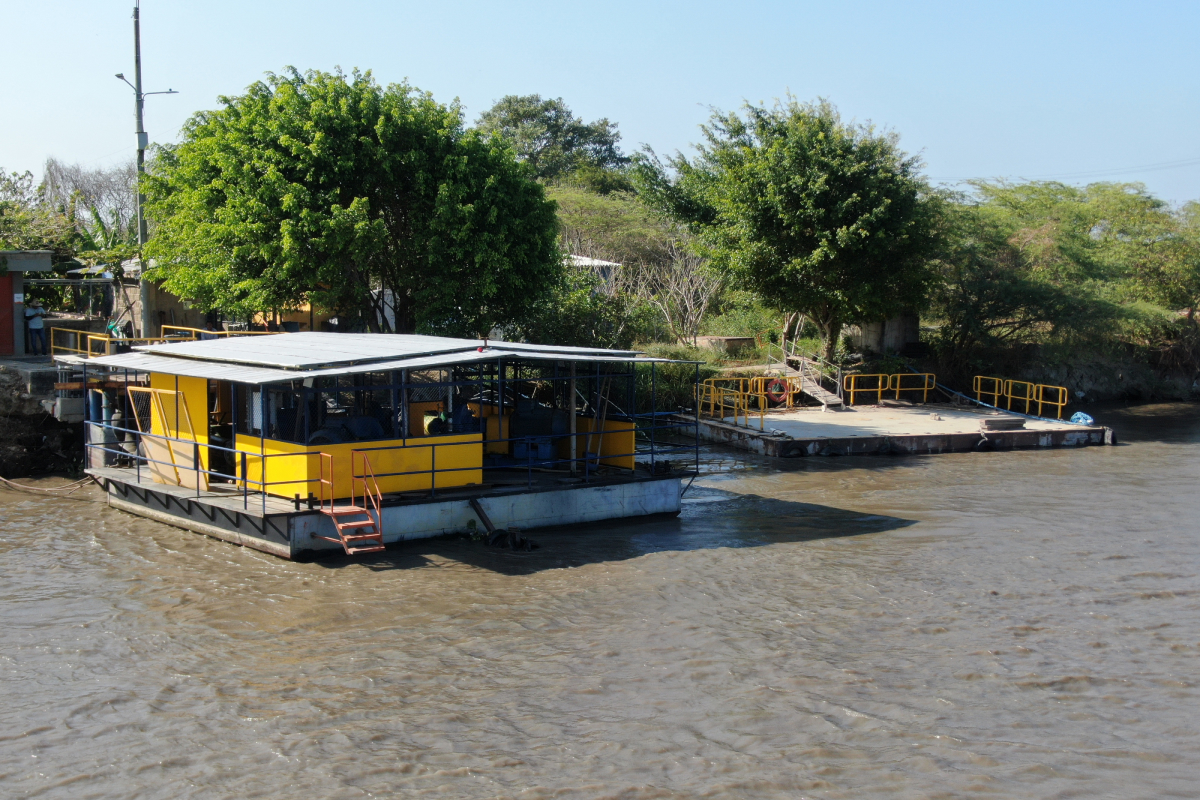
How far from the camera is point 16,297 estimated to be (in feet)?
82.7

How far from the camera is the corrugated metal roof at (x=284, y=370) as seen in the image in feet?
45.1

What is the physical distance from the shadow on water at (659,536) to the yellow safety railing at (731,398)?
7532mm

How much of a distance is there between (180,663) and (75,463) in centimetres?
1307

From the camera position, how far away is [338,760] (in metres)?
8.39

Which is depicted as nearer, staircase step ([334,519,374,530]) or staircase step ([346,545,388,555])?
staircase step ([346,545,388,555])

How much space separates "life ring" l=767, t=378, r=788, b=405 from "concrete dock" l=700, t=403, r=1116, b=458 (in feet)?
2.33

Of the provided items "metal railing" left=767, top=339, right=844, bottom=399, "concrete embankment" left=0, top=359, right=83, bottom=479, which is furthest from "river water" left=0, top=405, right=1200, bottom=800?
"metal railing" left=767, top=339, right=844, bottom=399

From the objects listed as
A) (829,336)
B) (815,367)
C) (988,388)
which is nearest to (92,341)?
(815,367)

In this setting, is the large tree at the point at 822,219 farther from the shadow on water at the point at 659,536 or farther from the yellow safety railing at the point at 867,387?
the shadow on water at the point at 659,536

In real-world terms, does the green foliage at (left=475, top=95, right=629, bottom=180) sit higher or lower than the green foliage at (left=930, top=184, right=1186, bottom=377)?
higher

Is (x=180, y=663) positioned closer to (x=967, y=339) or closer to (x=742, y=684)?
(x=742, y=684)

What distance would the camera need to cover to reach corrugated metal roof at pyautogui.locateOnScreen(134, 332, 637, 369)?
1445 cm

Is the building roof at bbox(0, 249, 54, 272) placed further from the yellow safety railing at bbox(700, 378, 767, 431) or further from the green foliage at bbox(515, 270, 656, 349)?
the yellow safety railing at bbox(700, 378, 767, 431)

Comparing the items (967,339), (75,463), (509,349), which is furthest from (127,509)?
(967,339)
